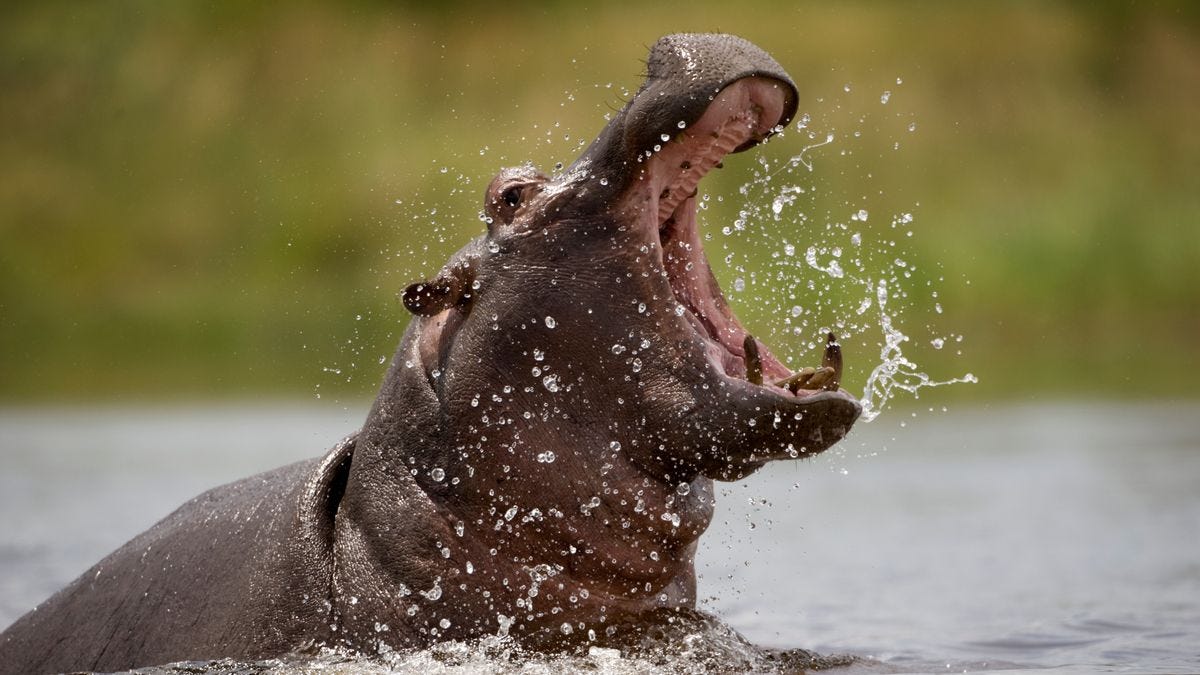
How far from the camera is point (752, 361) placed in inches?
187

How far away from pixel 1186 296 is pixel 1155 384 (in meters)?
9.73

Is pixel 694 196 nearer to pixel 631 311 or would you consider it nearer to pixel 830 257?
pixel 631 311

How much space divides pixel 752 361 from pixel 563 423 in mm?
523

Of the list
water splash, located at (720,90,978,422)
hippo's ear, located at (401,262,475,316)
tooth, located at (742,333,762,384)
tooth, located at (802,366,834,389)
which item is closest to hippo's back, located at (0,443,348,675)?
hippo's ear, located at (401,262,475,316)

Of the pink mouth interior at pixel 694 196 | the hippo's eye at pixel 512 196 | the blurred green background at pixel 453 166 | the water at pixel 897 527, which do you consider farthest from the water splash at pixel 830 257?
the hippo's eye at pixel 512 196

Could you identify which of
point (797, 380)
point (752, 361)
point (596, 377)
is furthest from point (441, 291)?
point (797, 380)

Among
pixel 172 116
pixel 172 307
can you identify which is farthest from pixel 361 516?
pixel 172 116

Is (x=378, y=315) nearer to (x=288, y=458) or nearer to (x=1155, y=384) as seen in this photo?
(x=1155, y=384)

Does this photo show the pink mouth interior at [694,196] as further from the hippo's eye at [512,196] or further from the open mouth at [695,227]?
the hippo's eye at [512,196]

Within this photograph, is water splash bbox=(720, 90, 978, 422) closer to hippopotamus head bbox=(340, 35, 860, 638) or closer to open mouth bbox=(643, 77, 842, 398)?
open mouth bbox=(643, 77, 842, 398)

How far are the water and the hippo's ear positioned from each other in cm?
88

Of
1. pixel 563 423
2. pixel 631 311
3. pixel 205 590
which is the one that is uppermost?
pixel 631 311

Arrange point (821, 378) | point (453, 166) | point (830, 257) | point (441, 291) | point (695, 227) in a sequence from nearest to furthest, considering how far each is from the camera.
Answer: point (821, 378)
point (441, 291)
point (695, 227)
point (830, 257)
point (453, 166)

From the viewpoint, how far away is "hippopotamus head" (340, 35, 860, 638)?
4762mm
